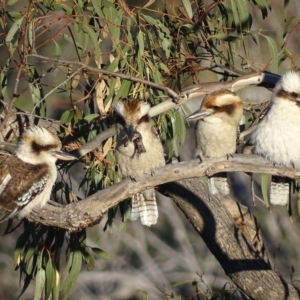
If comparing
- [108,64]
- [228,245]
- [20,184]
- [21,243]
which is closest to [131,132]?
[20,184]

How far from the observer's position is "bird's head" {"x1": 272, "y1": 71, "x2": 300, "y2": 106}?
379 centimetres

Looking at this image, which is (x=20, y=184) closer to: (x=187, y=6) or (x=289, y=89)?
(x=187, y=6)

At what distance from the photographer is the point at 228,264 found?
177 inches

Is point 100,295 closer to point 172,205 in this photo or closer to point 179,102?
point 172,205

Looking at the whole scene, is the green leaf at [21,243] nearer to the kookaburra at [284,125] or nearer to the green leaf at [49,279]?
the green leaf at [49,279]

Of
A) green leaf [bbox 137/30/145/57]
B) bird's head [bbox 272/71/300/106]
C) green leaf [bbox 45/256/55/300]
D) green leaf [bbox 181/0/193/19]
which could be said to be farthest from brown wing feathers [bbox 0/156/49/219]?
bird's head [bbox 272/71/300/106]

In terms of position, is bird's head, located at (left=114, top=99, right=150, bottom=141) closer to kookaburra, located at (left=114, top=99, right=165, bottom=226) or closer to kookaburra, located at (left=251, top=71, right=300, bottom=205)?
kookaburra, located at (left=114, top=99, right=165, bottom=226)

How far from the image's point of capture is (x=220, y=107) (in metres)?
3.77

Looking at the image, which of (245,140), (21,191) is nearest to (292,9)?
(245,140)

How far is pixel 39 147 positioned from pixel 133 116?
44cm

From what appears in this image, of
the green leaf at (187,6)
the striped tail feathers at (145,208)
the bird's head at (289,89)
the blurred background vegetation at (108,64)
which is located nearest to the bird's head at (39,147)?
the blurred background vegetation at (108,64)

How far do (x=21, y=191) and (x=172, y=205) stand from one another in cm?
318

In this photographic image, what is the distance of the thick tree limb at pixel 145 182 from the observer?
11.1 ft

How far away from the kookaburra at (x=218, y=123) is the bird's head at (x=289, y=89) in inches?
6.5
